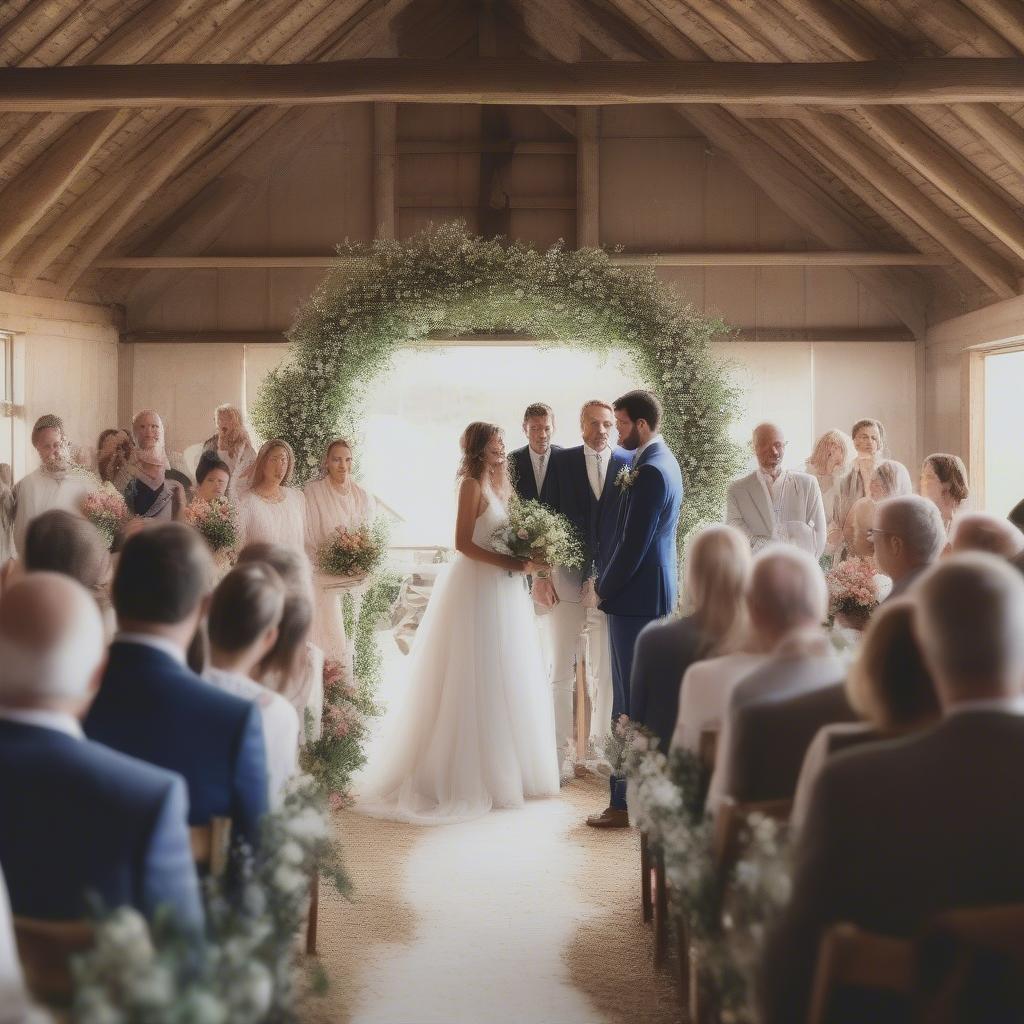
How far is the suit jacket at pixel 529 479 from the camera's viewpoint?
698 cm

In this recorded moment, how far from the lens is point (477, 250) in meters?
7.14

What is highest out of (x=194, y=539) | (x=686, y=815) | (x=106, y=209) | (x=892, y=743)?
(x=106, y=209)

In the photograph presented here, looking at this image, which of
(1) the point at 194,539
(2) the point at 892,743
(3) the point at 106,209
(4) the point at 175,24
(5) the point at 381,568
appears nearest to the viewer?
(2) the point at 892,743

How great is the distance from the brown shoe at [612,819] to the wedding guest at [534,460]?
1.93 meters

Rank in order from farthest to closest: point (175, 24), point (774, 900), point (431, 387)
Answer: point (431, 387), point (175, 24), point (774, 900)

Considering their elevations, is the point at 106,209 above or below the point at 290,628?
above

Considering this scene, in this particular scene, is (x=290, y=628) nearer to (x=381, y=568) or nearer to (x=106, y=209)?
(x=381, y=568)

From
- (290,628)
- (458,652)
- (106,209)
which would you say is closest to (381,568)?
(458,652)

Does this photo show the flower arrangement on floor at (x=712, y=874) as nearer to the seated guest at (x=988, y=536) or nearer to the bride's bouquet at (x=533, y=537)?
the seated guest at (x=988, y=536)

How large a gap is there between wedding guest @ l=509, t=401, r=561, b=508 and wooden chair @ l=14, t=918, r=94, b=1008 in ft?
17.5

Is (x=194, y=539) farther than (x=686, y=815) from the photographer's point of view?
No

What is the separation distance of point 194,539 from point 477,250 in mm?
4835

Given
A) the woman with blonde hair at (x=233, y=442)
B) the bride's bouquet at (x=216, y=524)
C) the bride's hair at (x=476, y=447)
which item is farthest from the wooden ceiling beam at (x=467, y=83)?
the bride's bouquet at (x=216, y=524)

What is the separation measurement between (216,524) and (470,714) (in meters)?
1.63
